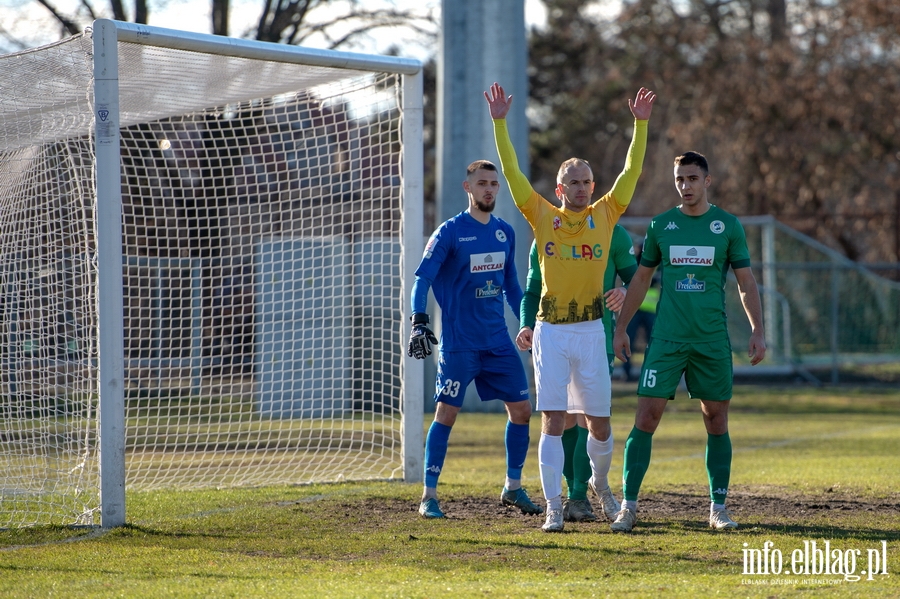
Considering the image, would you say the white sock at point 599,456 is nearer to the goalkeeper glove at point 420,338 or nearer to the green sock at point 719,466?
the green sock at point 719,466

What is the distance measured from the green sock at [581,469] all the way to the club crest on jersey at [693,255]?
153 cm

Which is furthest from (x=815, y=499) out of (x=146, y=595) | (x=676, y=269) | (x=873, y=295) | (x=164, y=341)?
(x=873, y=295)

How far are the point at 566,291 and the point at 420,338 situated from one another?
37.9 inches

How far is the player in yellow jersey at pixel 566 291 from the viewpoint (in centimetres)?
641

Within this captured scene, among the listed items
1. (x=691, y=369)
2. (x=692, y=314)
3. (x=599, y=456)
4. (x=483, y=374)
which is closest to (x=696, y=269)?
(x=692, y=314)

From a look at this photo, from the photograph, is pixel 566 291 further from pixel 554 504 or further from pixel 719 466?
pixel 719 466

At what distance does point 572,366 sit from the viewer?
6.50m

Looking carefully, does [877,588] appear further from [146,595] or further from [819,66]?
[819,66]

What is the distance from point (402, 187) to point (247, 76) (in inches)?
61.4

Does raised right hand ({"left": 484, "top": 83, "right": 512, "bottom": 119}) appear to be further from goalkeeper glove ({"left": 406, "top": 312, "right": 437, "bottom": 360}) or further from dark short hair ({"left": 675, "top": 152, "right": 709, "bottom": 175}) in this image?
goalkeeper glove ({"left": 406, "top": 312, "right": 437, "bottom": 360})

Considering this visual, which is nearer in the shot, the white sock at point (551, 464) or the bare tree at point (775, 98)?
the white sock at point (551, 464)

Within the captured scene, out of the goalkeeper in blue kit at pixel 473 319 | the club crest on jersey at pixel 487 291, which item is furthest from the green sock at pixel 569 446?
the club crest on jersey at pixel 487 291

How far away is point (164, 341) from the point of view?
1206 centimetres

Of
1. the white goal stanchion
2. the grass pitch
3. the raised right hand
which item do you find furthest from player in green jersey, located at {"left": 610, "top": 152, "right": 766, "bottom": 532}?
the white goal stanchion
